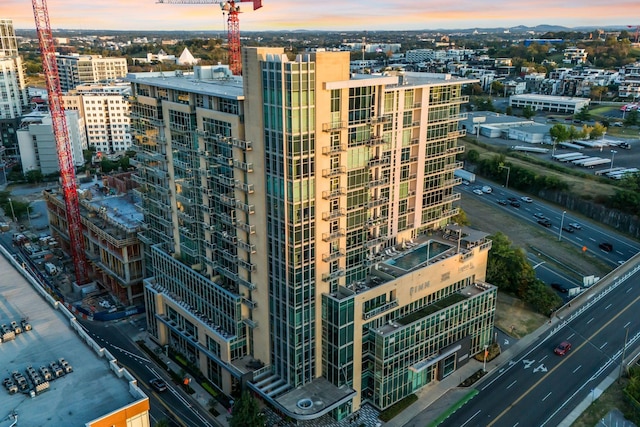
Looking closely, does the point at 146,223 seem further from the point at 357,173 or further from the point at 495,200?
the point at 495,200

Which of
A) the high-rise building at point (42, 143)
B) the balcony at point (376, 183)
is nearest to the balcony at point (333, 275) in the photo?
the balcony at point (376, 183)

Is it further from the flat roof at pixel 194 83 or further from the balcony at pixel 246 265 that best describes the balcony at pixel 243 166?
the balcony at pixel 246 265

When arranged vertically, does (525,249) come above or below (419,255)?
below

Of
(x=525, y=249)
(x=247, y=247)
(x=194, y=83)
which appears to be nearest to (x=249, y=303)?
(x=247, y=247)

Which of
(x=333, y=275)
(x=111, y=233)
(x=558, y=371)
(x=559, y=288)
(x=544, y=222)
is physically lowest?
(x=558, y=371)

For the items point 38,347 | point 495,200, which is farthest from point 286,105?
point 495,200

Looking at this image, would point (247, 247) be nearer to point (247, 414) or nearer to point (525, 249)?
point (247, 414)
